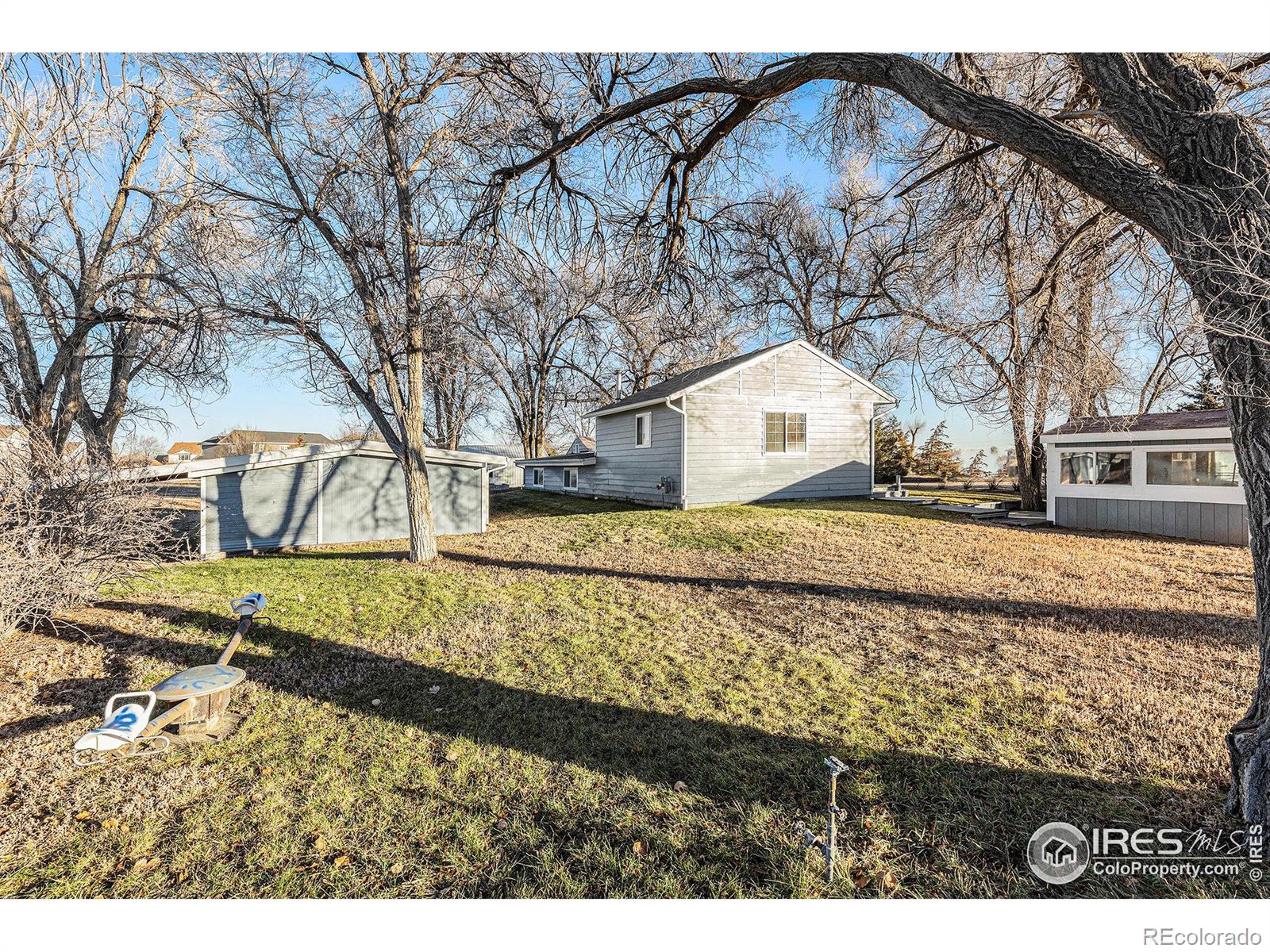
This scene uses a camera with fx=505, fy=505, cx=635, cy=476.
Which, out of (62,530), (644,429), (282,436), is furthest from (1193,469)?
(282,436)

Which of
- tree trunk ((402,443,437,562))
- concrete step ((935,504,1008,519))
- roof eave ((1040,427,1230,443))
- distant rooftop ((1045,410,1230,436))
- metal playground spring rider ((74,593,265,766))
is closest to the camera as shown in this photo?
metal playground spring rider ((74,593,265,766))

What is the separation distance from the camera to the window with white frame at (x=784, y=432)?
47.3 feet

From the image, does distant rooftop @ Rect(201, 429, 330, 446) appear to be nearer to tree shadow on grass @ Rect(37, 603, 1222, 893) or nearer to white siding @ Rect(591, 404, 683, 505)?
white siding @ Rect(591, 404, 683, 505)

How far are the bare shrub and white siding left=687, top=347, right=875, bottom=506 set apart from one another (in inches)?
413

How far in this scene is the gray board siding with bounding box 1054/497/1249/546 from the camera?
→ 9.11 m

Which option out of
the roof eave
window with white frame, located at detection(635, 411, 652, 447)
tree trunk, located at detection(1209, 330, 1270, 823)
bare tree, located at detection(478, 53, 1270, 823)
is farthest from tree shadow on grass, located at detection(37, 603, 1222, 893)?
window with white frame, located at detection(635, 411, 652, 447)

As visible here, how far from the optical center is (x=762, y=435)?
47.0 ft

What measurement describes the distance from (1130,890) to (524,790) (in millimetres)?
2697

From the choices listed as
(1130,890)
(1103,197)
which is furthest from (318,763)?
(1103,197)

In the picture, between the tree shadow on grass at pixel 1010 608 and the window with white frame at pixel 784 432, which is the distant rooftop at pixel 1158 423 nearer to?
the tree shadow on grass at pixel 1010 608

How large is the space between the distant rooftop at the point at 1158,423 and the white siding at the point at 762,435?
472cm

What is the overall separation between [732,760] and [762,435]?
39.7 ft

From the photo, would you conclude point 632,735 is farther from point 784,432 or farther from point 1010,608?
point 784,432

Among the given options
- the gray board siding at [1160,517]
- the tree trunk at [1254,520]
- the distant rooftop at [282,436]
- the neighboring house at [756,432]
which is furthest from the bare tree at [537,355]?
the distant rooftop at [282,436]
